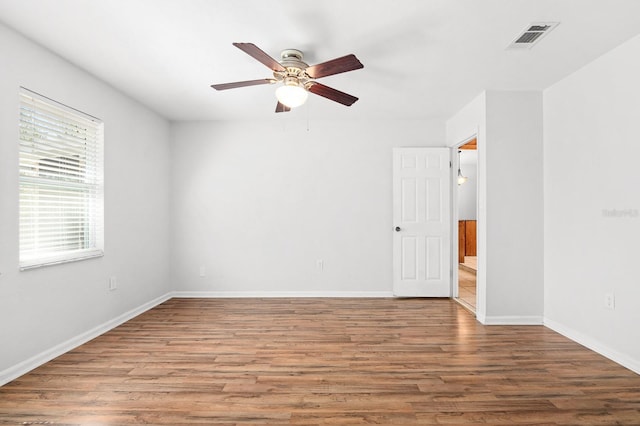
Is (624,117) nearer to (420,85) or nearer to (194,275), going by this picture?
(420,85)

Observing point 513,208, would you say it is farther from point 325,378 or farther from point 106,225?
point 106,225

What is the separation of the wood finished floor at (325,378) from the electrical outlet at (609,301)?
43 centimetres

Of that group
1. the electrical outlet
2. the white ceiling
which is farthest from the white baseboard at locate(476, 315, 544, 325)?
the white ceiling

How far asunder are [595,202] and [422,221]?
2.00m

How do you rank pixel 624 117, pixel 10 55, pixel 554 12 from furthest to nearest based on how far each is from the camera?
pixel 624 117
pixel 10 55
pixel 554 12

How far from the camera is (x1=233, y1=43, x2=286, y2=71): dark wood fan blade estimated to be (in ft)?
7.02

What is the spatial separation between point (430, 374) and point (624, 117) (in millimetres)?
2491

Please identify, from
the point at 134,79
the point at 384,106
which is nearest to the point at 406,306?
the point at 384,106

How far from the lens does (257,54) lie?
7.38ft

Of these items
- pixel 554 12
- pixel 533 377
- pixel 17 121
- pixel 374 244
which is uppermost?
pixel 554 12

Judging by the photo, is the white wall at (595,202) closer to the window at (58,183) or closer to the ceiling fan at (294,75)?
the ceiling fan at (294,75)

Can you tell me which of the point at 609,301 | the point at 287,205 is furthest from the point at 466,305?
the point at 287,205

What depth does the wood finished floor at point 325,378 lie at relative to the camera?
78.6 inches

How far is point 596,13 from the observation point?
2.20 meters
